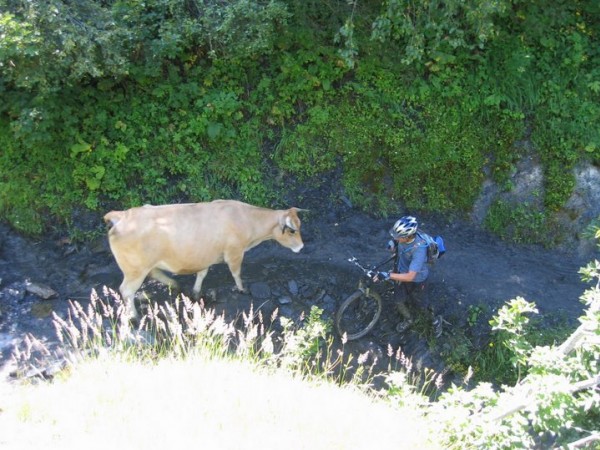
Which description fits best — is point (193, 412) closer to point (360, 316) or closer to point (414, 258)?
point (414, 258)

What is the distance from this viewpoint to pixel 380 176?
11.4 meters

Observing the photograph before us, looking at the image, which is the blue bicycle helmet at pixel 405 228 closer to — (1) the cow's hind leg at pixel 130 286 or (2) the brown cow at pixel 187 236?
(2) the brown cow at pixel 187 236

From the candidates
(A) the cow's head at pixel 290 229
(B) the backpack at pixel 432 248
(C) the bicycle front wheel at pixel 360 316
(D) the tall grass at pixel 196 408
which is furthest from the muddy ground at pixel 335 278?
(D) the tall grass at pixel 196 408

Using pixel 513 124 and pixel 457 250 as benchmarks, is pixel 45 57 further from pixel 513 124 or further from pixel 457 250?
pixel 513 124

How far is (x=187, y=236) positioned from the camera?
849 cm

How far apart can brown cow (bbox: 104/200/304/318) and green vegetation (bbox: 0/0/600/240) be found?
1834 mm

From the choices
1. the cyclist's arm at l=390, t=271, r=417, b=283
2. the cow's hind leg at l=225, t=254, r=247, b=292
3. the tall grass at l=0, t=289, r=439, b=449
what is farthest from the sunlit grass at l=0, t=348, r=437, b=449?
the cow's hind leg at l=225, t=254, r=247, b=292

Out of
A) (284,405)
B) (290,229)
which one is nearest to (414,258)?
(290,229)

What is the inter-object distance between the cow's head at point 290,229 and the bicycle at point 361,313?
107 cm

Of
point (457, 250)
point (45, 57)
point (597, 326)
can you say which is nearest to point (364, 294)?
point (457, 250)

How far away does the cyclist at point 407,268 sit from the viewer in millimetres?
7797

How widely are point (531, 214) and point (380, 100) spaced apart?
3513 mm

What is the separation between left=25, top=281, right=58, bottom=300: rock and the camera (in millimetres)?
9023

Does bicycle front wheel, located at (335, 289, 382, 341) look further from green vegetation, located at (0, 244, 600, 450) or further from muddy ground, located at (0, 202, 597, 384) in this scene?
green vegetation, located at (0, 244, 600, 450)
